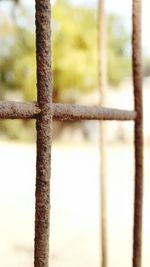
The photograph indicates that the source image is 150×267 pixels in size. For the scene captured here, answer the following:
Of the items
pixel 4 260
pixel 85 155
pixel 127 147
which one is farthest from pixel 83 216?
pixel 127 147

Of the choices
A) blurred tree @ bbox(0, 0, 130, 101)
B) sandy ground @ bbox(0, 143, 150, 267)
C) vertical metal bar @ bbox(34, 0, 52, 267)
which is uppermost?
blurred tree @ bbox(0, 0, 130, 101)

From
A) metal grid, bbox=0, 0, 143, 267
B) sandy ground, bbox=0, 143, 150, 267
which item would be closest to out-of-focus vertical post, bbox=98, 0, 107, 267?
sandy ground, bbox=0, 143, 150, 267

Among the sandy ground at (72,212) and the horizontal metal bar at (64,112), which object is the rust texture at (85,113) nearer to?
the horizontal metal bar at (64,112)

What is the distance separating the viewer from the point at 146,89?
1393 centimetres

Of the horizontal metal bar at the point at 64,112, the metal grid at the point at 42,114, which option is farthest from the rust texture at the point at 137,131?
the metal grid at the point at 42,114

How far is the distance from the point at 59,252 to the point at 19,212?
1.48 m

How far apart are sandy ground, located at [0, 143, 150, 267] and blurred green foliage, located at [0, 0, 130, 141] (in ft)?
15.3

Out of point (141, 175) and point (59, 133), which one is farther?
point (59, 133)

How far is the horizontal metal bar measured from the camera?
69 cm

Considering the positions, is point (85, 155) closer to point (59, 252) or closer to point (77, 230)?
point (77, 230)

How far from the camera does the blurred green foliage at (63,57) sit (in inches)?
541

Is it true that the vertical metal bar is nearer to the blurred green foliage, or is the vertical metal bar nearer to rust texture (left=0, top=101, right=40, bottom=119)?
rust texture (left=0, top=101, right=40, bottom=119)

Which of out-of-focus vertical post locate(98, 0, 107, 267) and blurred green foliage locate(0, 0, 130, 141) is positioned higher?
blurred green foliage locate(0, 0, 130, 141)

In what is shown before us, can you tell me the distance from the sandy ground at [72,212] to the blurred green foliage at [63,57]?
465 centimetres
